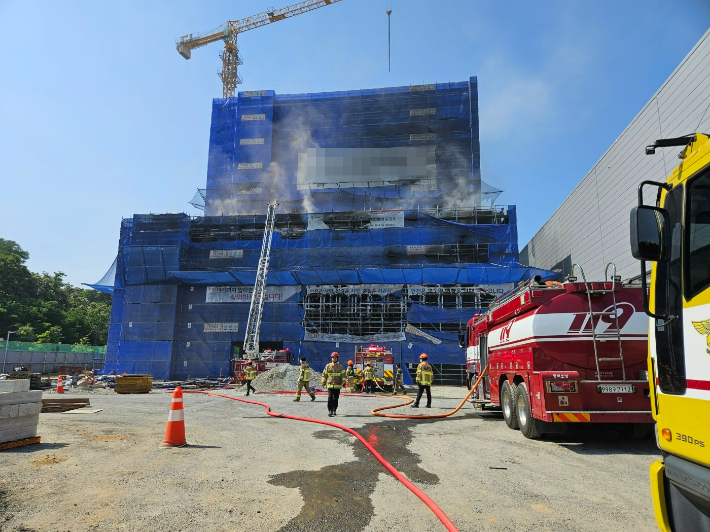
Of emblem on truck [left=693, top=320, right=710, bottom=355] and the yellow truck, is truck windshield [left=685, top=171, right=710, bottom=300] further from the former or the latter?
emblem on truck [left=693, top=320, right=710, bottom=355]

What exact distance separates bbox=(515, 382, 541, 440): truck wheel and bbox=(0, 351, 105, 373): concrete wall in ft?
127

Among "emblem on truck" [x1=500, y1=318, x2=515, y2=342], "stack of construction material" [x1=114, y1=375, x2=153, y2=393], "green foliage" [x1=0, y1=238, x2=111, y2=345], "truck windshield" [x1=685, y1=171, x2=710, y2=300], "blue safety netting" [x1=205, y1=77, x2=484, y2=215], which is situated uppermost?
"blue safety netting" [x1=205, y1=77, x2=484, y2=215]

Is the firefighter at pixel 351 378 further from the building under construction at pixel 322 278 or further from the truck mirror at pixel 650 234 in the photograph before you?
the truck mirror at pixel 650 234

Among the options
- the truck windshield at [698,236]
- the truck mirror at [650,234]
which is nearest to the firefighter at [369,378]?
the truck mirror at [650,234]

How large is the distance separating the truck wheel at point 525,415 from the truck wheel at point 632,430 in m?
1.52

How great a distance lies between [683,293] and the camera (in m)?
3.04

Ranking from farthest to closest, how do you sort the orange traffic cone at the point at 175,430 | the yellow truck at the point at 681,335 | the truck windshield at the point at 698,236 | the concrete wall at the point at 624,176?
the concrete wall at the point at 624,176 → the orange traffic cone at the point at 175,430 → the truck windshield at the point at 698,236 → the yellow truck at the point at 681,335

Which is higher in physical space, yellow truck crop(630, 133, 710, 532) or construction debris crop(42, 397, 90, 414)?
→ yellow truck crop(630, 133, 710, 532)

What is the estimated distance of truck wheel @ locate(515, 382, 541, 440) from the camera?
781cm

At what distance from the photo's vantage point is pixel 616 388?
23.5ft

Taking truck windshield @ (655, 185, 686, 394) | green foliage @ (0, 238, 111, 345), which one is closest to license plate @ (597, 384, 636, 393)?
truck windshield @ (655, 185, 686, 394)

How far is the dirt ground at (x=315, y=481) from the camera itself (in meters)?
3.85

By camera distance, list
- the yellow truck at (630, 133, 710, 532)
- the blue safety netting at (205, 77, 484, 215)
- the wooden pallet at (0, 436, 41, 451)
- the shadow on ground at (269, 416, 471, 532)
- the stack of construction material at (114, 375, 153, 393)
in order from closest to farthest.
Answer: the yellow truck at (630, 133, 710, 532) → the shadow on ground at (269, 416, 471, 532) → the wooden pallet at (0, 436, 41, 451) → the stack of construction material at (114, 375, 153, 393) → the blue safety netting at (205, 77, 484, 215)

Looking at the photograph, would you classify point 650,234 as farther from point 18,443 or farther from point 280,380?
point 280,380
